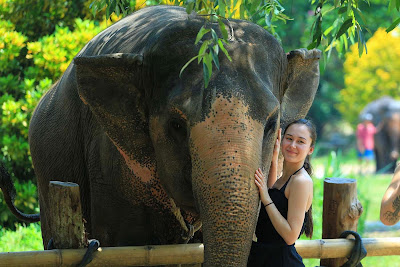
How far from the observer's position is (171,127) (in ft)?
11.0

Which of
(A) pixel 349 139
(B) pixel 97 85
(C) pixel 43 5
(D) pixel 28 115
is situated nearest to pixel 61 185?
(B) pixel 97 85

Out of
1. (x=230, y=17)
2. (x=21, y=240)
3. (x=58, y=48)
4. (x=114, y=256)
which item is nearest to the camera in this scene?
(x=114, y=256)

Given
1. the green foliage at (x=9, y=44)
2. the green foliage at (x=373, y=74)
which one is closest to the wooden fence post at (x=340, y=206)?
the green foliage at (x=9, y=44)

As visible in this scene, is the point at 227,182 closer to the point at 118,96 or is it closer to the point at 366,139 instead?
the point at 118,96

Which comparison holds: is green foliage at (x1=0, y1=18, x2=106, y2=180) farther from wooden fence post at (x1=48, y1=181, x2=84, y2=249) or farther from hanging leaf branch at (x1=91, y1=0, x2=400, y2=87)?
wooden fence post at (x1=48, y1=181, x2=84, y2=249)

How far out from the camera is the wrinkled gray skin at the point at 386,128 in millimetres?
19203

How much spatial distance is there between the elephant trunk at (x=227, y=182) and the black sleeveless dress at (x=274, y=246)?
1.35 feet

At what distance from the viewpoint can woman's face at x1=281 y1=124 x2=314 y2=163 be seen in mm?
3389

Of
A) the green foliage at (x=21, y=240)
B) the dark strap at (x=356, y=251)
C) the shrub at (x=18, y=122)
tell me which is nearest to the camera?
the dark strap at (x=356, y=251)

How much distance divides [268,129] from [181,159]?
1.36 feet

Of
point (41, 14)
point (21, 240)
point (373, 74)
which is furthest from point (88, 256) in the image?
point (373, 74)

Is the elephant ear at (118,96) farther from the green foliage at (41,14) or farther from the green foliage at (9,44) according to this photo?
the green foliage at (41,14)

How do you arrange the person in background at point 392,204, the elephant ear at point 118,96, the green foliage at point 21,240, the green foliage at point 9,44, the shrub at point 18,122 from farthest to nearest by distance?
the green foliage at point 9,44 < the shrub at point 18,122 < the green foliage at point 21,240 < the person in background at point 392,204 < the elephant ear at point 118,96

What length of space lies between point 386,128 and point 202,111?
1700cm
